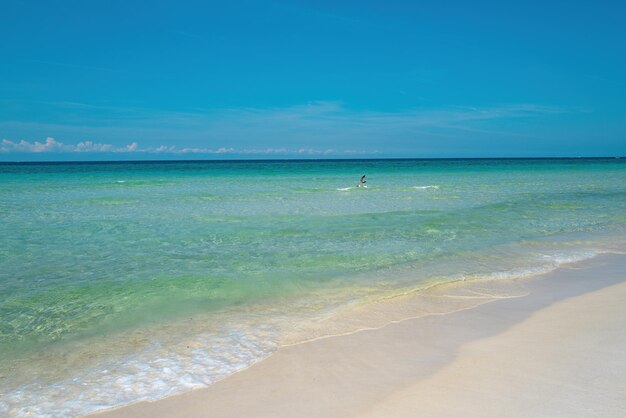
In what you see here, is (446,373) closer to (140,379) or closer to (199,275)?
(140,379)

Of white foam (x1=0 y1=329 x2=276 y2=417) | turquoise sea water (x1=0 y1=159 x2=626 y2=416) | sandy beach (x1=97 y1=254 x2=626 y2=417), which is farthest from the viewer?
turquoise sea water (x1=0 y1=159 x2=626 y2=416)

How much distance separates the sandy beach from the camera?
3.52 meters

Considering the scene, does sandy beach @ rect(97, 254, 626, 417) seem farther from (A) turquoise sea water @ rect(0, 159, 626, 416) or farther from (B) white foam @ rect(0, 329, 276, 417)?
(A) turquoise sea water @ rect(0, 159, 626, 416)

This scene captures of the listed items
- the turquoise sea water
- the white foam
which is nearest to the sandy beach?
the white foam

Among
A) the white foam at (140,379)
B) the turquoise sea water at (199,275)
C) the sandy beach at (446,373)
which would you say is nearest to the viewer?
the sandy beach at (446,373)

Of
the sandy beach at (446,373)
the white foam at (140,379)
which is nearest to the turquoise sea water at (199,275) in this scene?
the white foam at (140,379)

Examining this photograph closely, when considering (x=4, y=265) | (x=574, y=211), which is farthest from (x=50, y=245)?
(x=574, y=211)

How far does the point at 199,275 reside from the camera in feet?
26.2

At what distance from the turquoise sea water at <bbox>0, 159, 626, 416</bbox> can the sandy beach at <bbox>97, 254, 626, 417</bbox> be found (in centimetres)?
47

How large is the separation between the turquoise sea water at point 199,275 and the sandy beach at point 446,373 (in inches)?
18.3

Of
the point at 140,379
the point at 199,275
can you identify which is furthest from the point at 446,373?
the point at 199,275

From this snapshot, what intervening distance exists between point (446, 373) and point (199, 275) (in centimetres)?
501

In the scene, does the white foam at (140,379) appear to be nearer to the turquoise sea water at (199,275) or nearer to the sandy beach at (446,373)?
the turquoise sea water at (199,275)

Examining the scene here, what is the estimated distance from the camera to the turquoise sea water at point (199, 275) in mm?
4418
